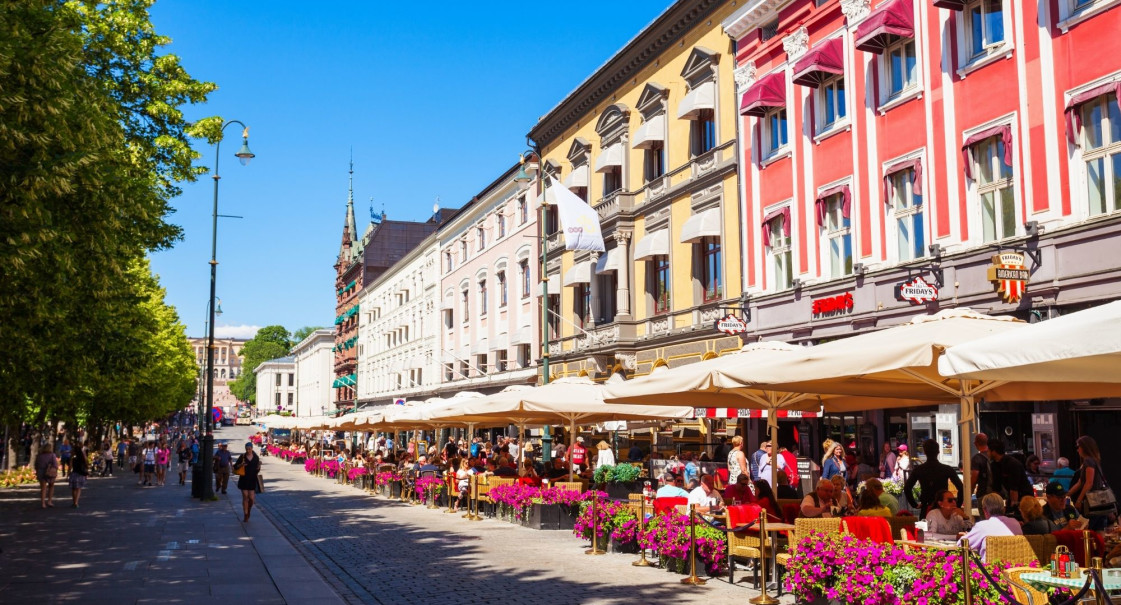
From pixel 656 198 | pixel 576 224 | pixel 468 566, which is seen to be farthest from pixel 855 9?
pixel 468 566

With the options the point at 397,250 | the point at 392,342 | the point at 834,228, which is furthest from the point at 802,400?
the point at 397,250

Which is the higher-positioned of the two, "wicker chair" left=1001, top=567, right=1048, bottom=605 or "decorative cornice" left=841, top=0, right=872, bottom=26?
"decorative cornice" left=841, top=0, right=872, bottom=26

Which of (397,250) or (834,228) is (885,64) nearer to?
(834,228)

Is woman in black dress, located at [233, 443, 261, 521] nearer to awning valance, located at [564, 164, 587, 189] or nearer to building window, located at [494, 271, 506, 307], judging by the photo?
awning valance, located at [564, 164, 587, 189]

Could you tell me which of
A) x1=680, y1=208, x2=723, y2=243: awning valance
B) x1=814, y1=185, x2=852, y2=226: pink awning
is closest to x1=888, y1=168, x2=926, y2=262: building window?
x1=814, y1=185, x2=852, y2=226: pink awning

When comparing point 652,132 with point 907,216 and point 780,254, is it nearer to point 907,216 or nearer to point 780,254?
point 780,254

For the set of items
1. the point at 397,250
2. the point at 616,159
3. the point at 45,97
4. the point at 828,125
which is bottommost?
the point at 45,97

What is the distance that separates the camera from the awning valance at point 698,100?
29625mm

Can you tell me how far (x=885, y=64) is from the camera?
22562 millimetres

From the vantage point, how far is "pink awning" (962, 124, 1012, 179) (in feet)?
61.4

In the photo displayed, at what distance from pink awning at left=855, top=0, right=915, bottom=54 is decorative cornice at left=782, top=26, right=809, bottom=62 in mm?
2960

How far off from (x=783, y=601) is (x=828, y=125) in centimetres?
1586

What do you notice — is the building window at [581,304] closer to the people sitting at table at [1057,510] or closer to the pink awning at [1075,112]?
the pink awning at [1075,112]

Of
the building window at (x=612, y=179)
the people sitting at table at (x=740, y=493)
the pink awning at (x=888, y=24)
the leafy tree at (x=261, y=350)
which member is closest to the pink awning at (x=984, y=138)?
the pink awning at (x=888, y=24)
